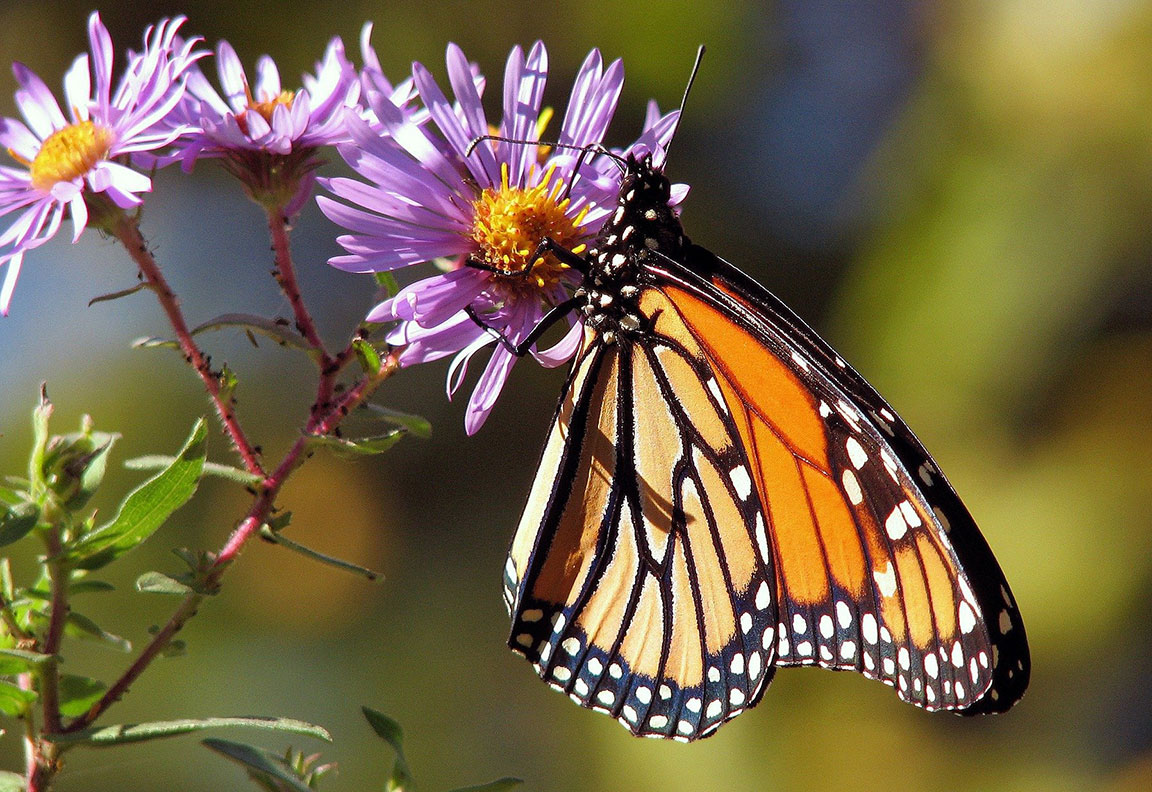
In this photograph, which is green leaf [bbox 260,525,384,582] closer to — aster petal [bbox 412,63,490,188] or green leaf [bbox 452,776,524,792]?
green leaf [bbox 452,776,524,792]

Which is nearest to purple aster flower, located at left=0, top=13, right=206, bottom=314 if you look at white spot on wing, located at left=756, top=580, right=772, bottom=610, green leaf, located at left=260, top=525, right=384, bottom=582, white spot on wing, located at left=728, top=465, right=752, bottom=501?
A: green leaf, located at left=260, top=525, right=384, bottom=582

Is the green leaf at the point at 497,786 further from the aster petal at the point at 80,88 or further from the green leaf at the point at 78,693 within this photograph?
the aster petal at the point at 80,88

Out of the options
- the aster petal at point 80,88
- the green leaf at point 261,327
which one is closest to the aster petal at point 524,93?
the green leaf at point 261,327

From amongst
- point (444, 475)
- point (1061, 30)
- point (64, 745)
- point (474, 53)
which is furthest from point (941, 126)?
point (64, 745)

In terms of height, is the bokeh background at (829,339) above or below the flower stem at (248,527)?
above

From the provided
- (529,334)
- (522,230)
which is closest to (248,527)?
(529,334)

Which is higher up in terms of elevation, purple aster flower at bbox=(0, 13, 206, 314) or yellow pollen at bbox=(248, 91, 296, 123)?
yellow pollen at bbox=(248, 91, 296, 123)
